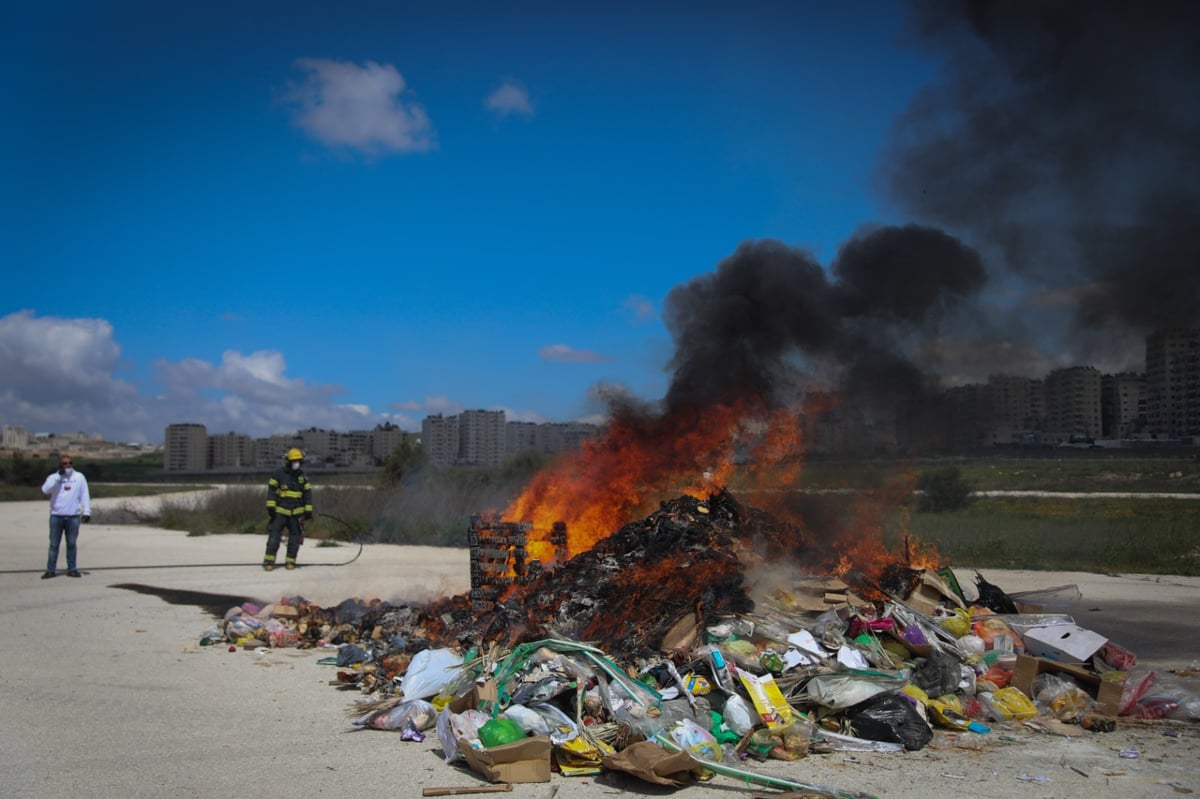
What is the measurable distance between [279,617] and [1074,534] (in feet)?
60.9

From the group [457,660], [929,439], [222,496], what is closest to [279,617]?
[457,660]

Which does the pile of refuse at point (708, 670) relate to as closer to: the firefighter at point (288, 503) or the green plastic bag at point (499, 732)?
the green plastic bag at point (499, 732)

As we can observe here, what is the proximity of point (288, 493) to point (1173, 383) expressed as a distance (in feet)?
66.9

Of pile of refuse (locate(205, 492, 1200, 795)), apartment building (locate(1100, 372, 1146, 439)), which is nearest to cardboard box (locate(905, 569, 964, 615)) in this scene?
pile of refuse (locate(205, 492, 1200, 795))

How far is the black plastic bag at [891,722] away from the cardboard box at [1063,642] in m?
2.06

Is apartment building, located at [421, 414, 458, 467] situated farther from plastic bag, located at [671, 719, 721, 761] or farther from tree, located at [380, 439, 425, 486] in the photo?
plastic bag, located at [671, 719, 721, 761]

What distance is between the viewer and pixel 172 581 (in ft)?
49.9

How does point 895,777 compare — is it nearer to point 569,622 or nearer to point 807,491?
point 569,622

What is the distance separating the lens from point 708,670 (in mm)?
6930

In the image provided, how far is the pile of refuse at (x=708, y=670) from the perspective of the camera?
5934mm

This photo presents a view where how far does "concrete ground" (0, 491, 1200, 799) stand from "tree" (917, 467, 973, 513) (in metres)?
13.5

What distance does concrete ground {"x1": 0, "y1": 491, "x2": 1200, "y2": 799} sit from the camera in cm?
530

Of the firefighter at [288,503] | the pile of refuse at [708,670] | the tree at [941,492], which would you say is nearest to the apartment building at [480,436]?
the tree at [941,492]

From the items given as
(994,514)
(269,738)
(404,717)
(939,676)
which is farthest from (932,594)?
(994,514)
